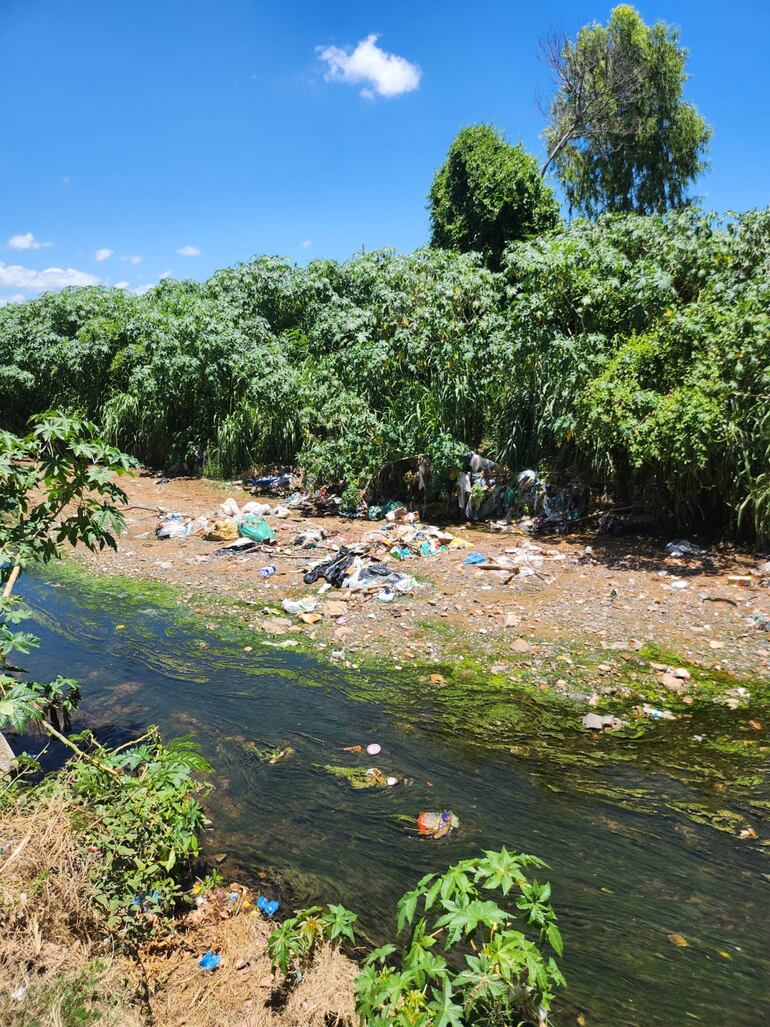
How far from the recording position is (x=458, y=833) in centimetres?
313

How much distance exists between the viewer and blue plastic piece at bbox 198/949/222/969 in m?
2.44

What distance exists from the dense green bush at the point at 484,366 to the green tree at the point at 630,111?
1126cm

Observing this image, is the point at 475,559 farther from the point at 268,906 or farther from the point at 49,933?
the point at 49,933

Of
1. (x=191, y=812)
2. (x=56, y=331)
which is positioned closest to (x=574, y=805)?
(x=191, y=812)

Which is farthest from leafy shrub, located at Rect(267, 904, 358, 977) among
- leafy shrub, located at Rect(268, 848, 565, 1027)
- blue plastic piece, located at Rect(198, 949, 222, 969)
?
leafy shrub, located at Rect(268, 848, 565, 1027)

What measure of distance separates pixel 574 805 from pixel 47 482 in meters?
2.96

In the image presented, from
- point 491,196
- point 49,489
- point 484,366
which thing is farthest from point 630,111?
point 49,489

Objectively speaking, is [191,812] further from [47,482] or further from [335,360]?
[335,360]

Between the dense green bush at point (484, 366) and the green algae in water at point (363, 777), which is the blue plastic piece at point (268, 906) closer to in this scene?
the green algae in water at point (363, 777)

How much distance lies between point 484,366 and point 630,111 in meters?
15.4

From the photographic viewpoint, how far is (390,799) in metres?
3.40

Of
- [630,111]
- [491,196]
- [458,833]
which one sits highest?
[630,111]

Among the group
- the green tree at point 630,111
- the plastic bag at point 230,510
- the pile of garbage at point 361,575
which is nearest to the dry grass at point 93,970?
the pile of garbage at point 361,575

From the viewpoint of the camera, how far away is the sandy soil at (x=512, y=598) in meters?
5.00
